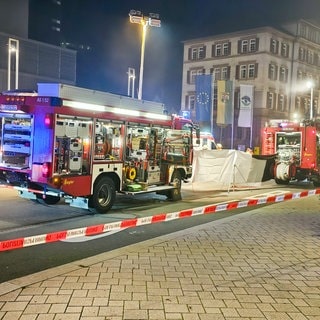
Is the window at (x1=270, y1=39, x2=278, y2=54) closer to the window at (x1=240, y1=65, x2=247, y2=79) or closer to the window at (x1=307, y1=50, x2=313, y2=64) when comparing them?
the window at (x1=240, y1=65, x2=247, y2=79)

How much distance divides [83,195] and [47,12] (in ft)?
363

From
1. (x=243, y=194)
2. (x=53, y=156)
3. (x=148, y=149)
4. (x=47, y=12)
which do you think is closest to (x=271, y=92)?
(x=243, y=194)

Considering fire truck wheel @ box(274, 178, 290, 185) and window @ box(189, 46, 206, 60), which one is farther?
window @ box(189, 46, 206, 60)

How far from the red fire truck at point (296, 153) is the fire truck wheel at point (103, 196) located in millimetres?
11171

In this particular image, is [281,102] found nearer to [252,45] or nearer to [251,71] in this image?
[251,71]

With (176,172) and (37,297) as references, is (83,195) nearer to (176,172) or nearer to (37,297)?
(176,172)

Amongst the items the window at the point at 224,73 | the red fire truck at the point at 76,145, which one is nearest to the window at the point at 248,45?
the window at the point at 224,73

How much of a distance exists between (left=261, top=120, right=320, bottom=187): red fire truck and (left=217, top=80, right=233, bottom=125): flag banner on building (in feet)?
64.9

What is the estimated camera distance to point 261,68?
5969 cm

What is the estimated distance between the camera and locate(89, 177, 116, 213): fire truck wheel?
432 inches

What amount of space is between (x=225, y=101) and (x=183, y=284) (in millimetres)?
37065

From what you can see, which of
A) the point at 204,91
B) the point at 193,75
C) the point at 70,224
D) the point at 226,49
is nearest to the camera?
the point at 70,224

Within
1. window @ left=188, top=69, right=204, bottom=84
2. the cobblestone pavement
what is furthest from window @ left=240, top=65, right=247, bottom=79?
the cobblestone pavement

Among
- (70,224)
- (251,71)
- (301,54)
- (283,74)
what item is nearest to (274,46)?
(283,74)
